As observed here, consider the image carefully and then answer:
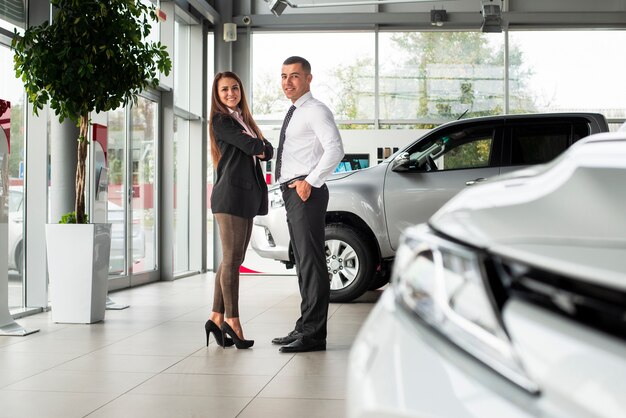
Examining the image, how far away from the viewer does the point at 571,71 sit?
1298 centimetres

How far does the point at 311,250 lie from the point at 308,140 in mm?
657

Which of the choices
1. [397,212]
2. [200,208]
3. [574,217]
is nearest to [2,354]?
[397,212]

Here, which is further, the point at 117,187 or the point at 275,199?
the point at 117,187

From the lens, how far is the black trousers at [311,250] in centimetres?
484

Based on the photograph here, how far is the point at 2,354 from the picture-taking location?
4.86m

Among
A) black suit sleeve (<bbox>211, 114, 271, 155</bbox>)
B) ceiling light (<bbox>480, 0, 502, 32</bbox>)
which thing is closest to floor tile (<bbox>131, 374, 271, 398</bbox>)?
black suit sleeve (<bbox>211, 114, 271, 155</bbox>)

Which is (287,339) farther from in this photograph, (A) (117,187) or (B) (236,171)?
(A) (117,187)

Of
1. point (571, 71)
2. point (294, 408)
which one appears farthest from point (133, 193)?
point (571, 71)

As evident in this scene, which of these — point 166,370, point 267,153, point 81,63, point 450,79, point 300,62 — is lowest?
point 166,370

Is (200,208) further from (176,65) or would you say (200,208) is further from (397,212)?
(397,212)

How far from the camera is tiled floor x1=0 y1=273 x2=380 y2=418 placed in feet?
11.5

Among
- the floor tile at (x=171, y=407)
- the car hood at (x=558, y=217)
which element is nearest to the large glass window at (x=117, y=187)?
the floor tile at (x=171, y=407)

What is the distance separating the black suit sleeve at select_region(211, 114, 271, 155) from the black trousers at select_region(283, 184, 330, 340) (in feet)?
1.02

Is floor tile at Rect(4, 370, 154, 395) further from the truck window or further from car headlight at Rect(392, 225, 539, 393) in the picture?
the truck window
